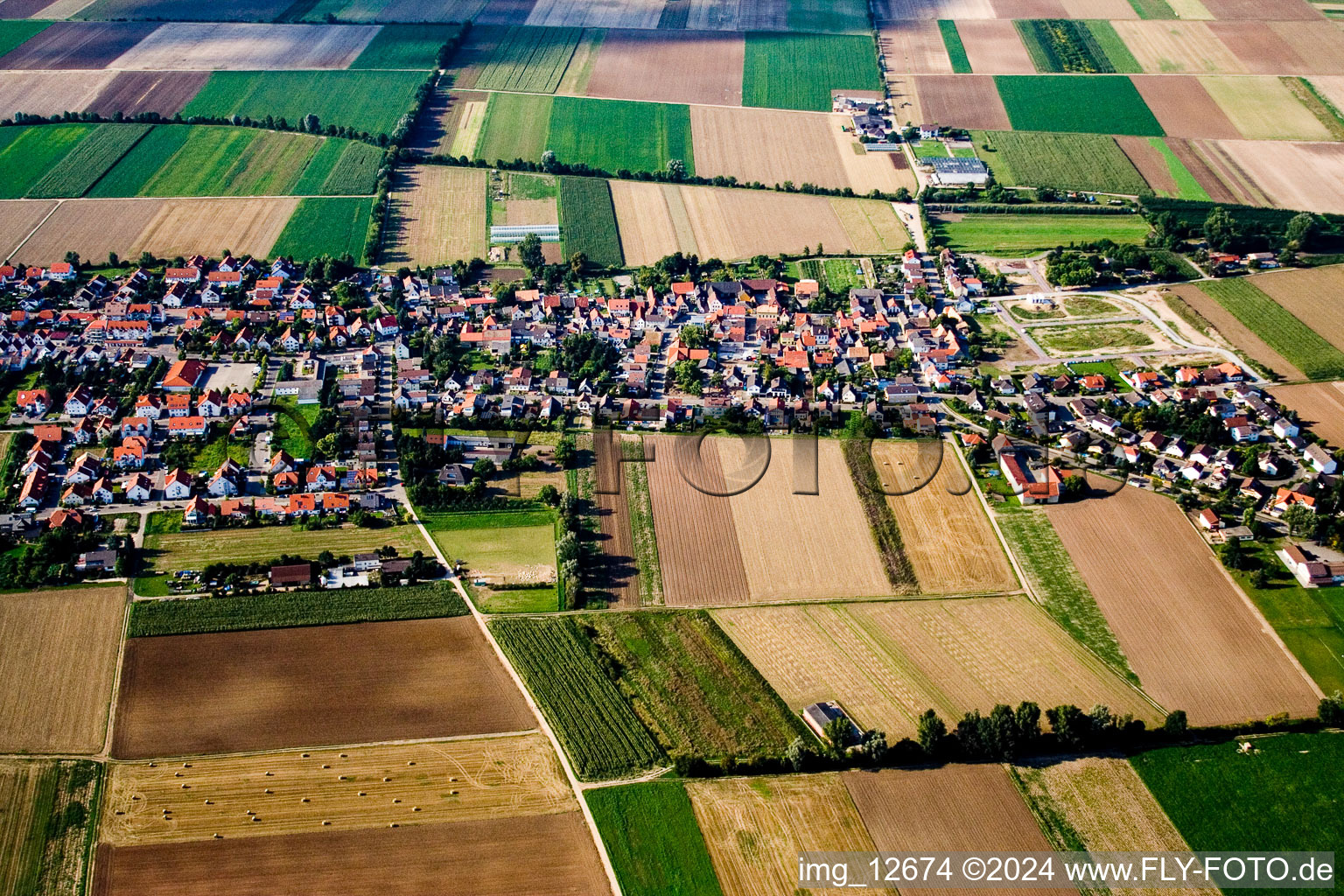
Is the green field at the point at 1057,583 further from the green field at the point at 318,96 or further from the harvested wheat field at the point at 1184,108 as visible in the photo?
the green field at the point at 318,96

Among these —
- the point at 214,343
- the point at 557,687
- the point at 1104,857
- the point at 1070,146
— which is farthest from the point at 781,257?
the point at 1104,857

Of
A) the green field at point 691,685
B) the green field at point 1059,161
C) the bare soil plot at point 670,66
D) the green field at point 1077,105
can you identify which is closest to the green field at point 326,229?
the bare soil plot at point 670,66

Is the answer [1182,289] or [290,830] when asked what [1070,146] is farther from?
[290,830]

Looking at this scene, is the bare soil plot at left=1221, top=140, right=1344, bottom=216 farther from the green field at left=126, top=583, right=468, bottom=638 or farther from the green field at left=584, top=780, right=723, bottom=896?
the green field at left=126, top=583, right=468, bottom=638

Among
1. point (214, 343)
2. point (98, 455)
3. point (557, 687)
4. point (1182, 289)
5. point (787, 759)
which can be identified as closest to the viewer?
point (787, 759)

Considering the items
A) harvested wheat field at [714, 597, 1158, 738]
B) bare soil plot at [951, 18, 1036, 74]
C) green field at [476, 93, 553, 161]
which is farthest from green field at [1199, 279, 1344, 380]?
green field at [476, 93, 553, 161]
